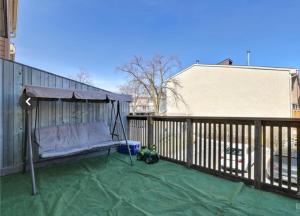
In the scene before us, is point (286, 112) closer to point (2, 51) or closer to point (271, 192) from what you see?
point (271, 192)

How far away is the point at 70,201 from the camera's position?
2.31 meters

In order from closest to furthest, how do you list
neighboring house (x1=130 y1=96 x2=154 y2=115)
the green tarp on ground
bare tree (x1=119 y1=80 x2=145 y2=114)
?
1. the green tarp on ground
2. bare tree (x1=119 y1=80 x2=145 y2=114)
3. neighboring house (x1=130 y1=96 x2=154 y2=115)

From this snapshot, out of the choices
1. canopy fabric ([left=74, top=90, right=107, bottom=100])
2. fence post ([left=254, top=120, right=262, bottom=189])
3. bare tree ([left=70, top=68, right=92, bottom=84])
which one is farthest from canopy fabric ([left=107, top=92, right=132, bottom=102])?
bare tree ([left=70, top=68, right=92, bottom=84])

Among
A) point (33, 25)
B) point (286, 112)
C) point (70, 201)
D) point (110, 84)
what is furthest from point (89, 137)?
point (110, 84)

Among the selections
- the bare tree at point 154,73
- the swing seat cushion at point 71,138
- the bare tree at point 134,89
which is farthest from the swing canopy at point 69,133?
the bare tree at point 134,89

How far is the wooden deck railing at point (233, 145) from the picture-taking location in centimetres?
255

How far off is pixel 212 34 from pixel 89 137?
45.0ft

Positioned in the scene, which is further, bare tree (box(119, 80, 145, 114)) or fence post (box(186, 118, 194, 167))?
bare tree (box(119, 80, 145, 114))

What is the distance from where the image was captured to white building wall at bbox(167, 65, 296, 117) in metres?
13.8

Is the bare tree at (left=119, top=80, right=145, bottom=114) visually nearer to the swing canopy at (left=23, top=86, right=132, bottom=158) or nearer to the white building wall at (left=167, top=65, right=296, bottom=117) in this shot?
the white building wall at (left=167, top=65, right=296, bottom=117)

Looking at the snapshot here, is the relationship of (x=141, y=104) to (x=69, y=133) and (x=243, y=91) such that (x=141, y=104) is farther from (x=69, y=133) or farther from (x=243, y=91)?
(x=69, y=133)

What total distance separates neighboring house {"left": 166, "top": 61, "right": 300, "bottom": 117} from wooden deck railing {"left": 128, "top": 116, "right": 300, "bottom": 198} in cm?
1102

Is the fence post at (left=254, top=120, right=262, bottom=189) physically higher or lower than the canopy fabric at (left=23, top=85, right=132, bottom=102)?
lower

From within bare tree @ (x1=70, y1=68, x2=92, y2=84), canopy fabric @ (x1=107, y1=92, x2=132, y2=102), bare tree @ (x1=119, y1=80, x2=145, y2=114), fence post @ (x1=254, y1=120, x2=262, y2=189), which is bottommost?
fence post @ (x1=254, y1=120, x2=262, y2=189)
